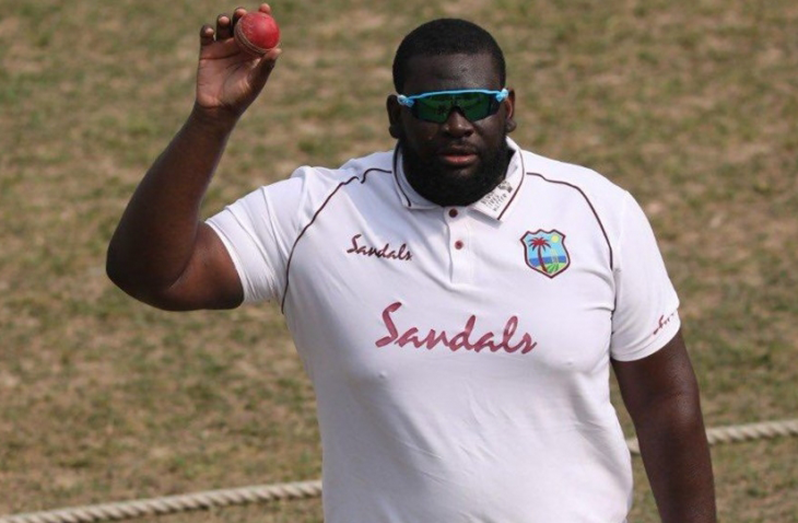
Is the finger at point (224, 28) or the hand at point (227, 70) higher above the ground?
the finger at point (224, 28)

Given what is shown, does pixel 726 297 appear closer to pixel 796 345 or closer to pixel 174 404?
pixel 796 345

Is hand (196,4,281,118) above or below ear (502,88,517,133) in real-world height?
above

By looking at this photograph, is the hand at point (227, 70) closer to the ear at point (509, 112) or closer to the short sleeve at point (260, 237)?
the short sleeve at point (260, 237)

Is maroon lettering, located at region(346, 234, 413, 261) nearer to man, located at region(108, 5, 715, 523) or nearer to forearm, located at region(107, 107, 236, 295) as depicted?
man, located at region(108, 5, 715, 523)

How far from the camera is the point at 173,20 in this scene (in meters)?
11.7

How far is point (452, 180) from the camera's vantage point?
3895 mm

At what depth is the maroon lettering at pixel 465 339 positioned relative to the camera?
3797 mm

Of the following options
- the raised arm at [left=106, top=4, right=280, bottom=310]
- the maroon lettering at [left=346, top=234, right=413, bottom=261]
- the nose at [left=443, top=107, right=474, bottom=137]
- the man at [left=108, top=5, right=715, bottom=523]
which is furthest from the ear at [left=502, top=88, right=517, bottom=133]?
the raised arm at [left=106, top=4, right=280, bottom=310]

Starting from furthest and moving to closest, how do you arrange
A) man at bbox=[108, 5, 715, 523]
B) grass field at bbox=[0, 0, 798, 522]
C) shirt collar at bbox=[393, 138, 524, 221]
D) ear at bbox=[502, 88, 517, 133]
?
grass field at bbox=[0, 0, 798, 522] → ear at bbox=[502, 88, 517, 133] → shirt collar at bbox=[393, 138, 524, 221] → man at bbox=[108, 5, 715, 523]

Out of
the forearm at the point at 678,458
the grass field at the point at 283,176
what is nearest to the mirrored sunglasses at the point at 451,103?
the forearm at the point at 678,458

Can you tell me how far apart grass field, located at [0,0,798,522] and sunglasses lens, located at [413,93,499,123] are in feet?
11.7

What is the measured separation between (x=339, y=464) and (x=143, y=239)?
718 mm

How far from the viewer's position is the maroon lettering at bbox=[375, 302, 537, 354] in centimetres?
380

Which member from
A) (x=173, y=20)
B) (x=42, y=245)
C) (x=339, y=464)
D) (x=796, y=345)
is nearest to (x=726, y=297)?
(x=796, y=345)
